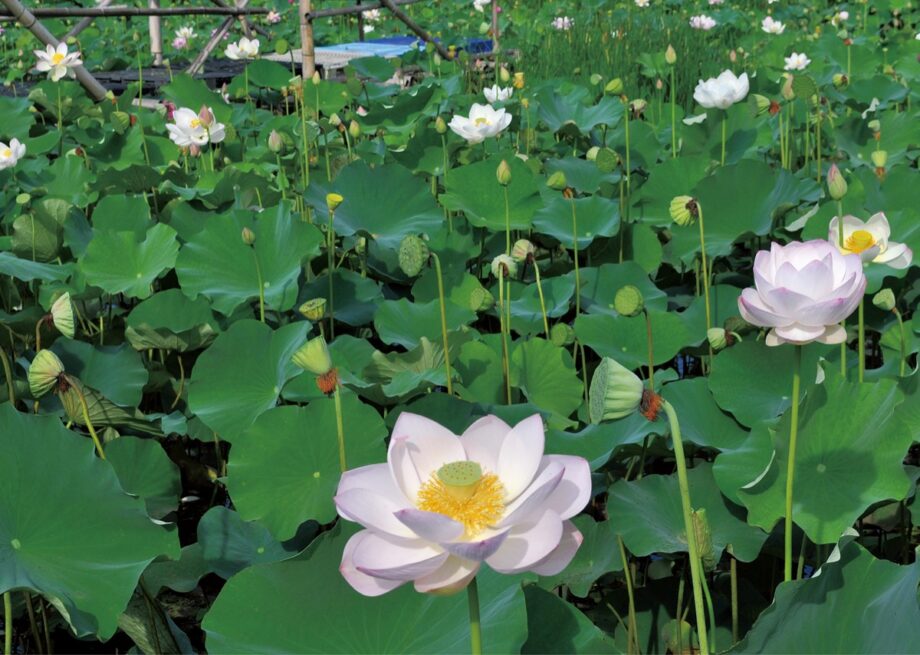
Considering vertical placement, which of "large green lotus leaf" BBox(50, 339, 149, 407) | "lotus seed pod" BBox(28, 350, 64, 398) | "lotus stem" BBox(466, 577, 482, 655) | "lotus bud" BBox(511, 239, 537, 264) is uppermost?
"lotus stem" BBox(466, 577, 482, 655)

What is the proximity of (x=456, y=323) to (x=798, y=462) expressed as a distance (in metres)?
0.63

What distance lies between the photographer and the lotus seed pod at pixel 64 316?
1.47 m

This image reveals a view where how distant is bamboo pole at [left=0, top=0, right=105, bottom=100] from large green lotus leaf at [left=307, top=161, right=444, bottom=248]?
174cm

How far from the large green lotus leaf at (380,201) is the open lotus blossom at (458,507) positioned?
4.15 feet

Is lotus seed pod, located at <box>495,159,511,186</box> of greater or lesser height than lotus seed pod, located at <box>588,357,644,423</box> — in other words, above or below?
below

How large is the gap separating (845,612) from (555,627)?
0.24m

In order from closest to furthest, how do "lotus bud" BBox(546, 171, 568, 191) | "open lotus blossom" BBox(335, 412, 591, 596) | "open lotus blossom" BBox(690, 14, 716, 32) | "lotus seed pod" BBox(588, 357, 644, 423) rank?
"open lotus blossom" BBox(335, 412, 591, 596), "lotus seed pod" BBox(588, 357, 644, 423), "lotus bud" BBox(546, 171, 568, 191), "open lotus blossom" BBox(690, 14, 716, 32)

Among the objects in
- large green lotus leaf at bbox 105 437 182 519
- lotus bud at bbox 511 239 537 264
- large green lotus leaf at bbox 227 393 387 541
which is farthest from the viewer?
lotus bud at bbox 511 239 537 264

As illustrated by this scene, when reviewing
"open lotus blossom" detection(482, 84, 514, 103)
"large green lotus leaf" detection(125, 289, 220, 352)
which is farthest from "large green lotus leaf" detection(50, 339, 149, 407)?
"open lotus blossom" detection(482, 84, 514, 103)

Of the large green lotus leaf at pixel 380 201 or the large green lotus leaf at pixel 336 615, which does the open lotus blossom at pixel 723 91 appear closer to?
the large green lotus leaf at pixel 380 201

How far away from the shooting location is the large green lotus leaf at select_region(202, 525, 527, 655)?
0.89m

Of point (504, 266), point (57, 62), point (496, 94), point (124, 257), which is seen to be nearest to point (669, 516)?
point (504, 266)

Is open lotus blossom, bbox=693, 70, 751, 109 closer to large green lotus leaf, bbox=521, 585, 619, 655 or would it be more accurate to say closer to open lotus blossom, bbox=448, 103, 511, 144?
open lotus blossom, bbox=448, 103, 511, 144

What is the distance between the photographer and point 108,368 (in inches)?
62.7
